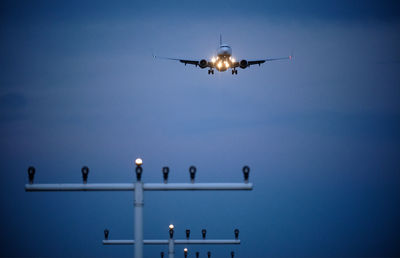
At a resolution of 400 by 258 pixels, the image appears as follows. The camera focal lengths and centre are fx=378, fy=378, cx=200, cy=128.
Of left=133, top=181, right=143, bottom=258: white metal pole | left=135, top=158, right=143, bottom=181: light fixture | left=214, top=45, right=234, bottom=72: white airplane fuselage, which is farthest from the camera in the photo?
left=214, top=45, right=234, bottom=72: white airplane fuselage

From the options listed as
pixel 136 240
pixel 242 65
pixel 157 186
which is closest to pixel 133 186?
pixel 157 186

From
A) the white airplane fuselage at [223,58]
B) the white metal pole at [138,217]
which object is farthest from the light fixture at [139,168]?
the white airplane fuselage at [223,58]

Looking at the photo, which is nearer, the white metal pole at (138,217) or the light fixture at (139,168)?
the light fixture at (139,168)

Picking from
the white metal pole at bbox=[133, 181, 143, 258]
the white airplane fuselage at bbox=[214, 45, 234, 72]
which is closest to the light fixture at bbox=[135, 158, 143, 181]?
the white metal pole at bbox=[133, 181, 143, 258]

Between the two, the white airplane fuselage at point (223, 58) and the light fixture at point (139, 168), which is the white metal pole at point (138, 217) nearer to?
the light fixture at point (139, 168)

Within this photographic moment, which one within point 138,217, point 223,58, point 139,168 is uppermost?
point 223,58

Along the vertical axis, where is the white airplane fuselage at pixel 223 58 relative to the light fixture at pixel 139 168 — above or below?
above

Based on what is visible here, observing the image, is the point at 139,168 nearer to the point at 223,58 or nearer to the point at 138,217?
the point at 138,217

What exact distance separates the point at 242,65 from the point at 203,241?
21.1m

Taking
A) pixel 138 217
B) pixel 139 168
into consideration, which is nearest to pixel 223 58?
pixel 139 168

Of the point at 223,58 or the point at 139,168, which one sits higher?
the point at 223,58

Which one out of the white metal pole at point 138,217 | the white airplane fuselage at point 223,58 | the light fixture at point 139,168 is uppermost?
the white airplane fuselage at point 223,58

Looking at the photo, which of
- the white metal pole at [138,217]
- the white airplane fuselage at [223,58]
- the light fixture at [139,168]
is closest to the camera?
the light fixture at [139,168]

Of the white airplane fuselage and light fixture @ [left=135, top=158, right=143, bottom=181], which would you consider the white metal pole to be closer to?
light fixture @ [left=135, top=158, right=143, bottom=181]
